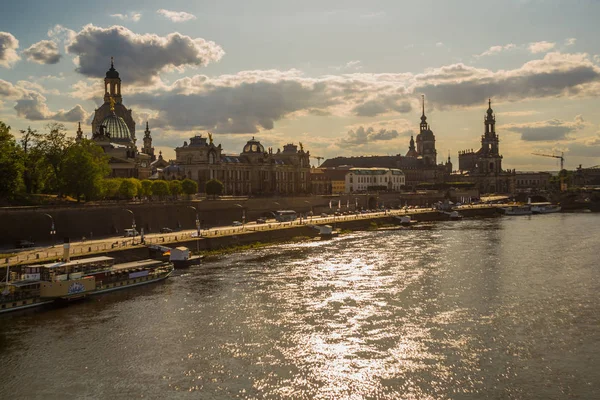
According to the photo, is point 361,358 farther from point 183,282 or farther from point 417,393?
point 183,282

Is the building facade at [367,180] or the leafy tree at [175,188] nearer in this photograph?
the leafy tree at [175,188]

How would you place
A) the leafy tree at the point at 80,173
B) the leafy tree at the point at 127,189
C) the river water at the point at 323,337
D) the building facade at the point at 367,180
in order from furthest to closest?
1. the building facade at the point at 367,180
2. the leafy tree at the point at 127,189
3. the leafy tree at the point at 80,173
4. the river water at the point at 323,337

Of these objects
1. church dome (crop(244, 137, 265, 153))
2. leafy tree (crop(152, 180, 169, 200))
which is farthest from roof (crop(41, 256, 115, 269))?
church dome (crop(244, 137, 265, 153))

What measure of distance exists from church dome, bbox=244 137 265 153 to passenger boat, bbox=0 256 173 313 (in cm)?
9182

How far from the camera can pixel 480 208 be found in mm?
150500

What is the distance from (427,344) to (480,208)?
122272mm

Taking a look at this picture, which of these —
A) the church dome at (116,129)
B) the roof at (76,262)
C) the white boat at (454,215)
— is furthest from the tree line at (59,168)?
the white boat at (454,215)

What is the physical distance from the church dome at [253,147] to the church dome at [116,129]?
28.5 metres

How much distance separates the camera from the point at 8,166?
217 ft

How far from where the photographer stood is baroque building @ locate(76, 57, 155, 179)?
3969 inches

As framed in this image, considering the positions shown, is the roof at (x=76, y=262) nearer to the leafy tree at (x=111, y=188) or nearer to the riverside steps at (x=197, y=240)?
the riverside steps at (x=197, y=240)

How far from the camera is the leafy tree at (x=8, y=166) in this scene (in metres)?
65.6

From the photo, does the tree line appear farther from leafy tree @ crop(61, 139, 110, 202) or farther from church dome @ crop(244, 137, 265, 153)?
church dome @ crop(244, 137, 265, 153)

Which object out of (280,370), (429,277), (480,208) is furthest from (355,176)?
(280,370)
